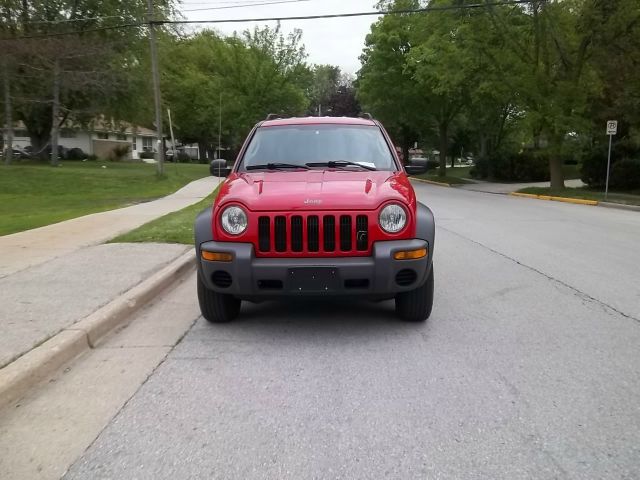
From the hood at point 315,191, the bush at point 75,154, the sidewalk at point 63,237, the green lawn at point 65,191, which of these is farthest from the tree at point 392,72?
the hood at point 315,191

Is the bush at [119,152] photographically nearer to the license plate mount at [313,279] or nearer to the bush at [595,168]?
the bush at [595,168]

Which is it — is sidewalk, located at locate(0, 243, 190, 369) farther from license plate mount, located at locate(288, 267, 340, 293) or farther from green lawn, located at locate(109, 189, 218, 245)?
license plate mount, located at locate(288, 267, 340, 293)

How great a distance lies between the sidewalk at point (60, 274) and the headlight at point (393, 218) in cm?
282

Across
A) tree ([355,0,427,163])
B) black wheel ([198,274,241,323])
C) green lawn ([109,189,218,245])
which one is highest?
tree ([355,0,427,163])

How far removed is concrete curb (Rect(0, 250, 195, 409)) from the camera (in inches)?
158

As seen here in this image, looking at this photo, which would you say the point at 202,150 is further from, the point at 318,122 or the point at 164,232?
the point at 318,122

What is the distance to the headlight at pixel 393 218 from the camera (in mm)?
4902

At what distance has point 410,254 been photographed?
487cm

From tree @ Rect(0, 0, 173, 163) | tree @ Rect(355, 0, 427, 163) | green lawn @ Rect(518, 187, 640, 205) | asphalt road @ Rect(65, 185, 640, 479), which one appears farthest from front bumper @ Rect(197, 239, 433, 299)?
tree @ Rect(355, 0, 427, 163)

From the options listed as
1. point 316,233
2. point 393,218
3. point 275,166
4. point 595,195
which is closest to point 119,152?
point 595,195

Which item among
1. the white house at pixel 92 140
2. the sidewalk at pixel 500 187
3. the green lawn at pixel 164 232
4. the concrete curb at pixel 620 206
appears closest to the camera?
the green lawn at pixel 164 232

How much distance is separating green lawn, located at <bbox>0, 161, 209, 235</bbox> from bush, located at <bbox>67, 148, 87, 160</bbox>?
85.7 ft

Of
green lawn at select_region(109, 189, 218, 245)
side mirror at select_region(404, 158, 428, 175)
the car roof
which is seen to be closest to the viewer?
the car roof

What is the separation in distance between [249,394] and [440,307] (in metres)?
2.83
